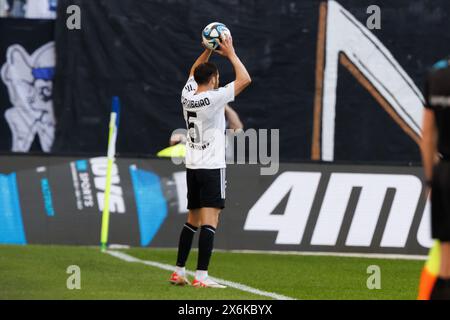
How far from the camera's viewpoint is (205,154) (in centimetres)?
1087

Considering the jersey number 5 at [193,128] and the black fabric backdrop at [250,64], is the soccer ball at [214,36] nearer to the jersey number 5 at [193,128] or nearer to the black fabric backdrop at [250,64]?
the jersey number 5 at [193,128]

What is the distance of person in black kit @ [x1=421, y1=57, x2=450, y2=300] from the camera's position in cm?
678

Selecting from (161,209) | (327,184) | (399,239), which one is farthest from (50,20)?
(399,239)

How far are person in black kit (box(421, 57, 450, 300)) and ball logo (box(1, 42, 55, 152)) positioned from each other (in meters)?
13.5

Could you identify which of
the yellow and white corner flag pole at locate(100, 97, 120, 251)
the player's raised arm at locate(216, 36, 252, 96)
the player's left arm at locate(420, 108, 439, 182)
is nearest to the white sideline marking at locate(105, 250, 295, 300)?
the yellow and white corner flag pole at locate(100, 97, 120, 251)

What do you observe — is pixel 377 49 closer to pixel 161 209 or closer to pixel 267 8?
pixel 267 8

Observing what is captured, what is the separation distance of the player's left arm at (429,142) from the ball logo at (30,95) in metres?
13.4

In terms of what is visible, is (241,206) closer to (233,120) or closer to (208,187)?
(233,120)

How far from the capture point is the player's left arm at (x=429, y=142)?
6.83 metres

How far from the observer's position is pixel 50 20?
19.8m

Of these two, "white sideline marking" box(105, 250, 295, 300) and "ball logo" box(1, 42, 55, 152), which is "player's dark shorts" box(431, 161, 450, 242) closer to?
"white sideline marking" box(105, 250, 295, 300)

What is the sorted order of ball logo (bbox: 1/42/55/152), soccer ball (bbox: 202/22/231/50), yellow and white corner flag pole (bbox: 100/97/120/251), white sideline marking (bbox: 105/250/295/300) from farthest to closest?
ball logo (bbox: 1/42/55/152) → yellow and white corner flag pole (bbox: 100/97/120/251) → soccer ball (bbox: 202/22/231/50) → white sideline marking (bbox: 105/250/295/300)
